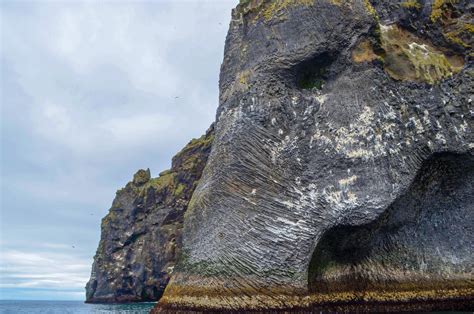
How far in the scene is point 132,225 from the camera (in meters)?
60.9

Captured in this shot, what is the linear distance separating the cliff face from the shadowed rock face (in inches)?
1290

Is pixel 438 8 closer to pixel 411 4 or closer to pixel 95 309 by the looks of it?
pixel 411 4

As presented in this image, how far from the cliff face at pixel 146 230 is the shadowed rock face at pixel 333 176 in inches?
1290

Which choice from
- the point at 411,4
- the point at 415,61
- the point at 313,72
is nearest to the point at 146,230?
the point at 313,72

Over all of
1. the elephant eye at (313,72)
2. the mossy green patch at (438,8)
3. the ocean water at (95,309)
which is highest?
the mossy green patch at (438,8)

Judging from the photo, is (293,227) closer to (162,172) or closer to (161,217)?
(161,217)

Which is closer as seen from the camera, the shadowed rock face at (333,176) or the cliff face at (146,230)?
the shadowed rock face at (333,176)

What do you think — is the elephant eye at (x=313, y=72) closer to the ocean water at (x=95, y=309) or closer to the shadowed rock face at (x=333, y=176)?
the shadowed rock face at (x=333, y=176)

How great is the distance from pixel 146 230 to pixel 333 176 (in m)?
45.7

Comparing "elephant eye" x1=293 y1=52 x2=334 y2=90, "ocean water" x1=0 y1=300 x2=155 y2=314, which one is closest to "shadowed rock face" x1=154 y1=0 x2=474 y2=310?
"elephant eye" x1=293 y1=52 x2=334 y2=90

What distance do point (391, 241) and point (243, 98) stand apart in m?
8.95

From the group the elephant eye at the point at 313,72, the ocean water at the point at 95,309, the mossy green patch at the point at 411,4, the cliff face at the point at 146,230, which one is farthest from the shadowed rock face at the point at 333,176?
the cliff face at the point at 146,230

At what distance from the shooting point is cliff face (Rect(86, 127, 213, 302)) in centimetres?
5512

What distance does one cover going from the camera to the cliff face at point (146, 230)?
55.1 meters
